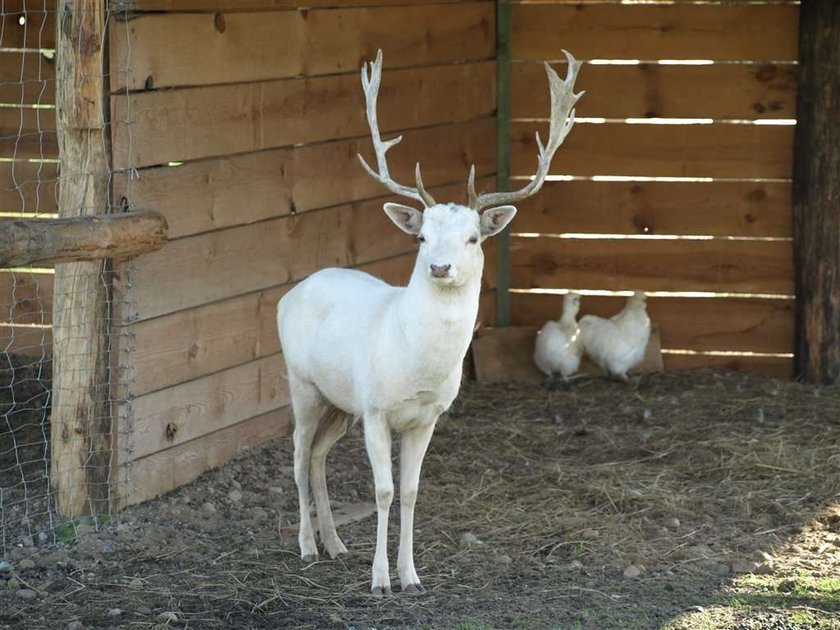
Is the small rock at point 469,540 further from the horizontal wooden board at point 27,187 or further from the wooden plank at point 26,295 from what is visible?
the horizontal wooden board at point 27,187

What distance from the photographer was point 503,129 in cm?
949

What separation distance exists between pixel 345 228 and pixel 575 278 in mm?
2241

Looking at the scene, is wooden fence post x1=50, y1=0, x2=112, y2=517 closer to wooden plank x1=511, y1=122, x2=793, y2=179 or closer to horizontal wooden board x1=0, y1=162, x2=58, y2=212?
horizontal wooden board x1=0, y1=162, x2=58, y2=212

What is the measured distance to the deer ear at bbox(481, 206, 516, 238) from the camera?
209 inches

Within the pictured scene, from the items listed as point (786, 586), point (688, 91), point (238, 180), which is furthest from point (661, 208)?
point (786, 586)

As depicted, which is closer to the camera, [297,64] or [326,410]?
[326,410]

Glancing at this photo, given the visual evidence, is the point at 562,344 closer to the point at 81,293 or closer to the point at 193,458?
the point at 193,458

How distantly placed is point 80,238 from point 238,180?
4.92 ft

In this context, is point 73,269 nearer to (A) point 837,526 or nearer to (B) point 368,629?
(B) point 368,629

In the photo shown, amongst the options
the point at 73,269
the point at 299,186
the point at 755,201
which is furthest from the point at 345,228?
the point at 755,201

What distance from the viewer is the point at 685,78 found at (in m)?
9.17

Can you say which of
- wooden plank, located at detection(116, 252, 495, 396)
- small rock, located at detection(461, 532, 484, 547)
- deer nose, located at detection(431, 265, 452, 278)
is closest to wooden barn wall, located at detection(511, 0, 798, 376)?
wooden plank, located at detection(116, 252, 495, 396)

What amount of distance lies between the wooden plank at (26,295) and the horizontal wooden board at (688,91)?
12.7 feet

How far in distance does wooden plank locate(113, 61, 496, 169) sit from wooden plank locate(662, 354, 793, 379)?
2133mm
